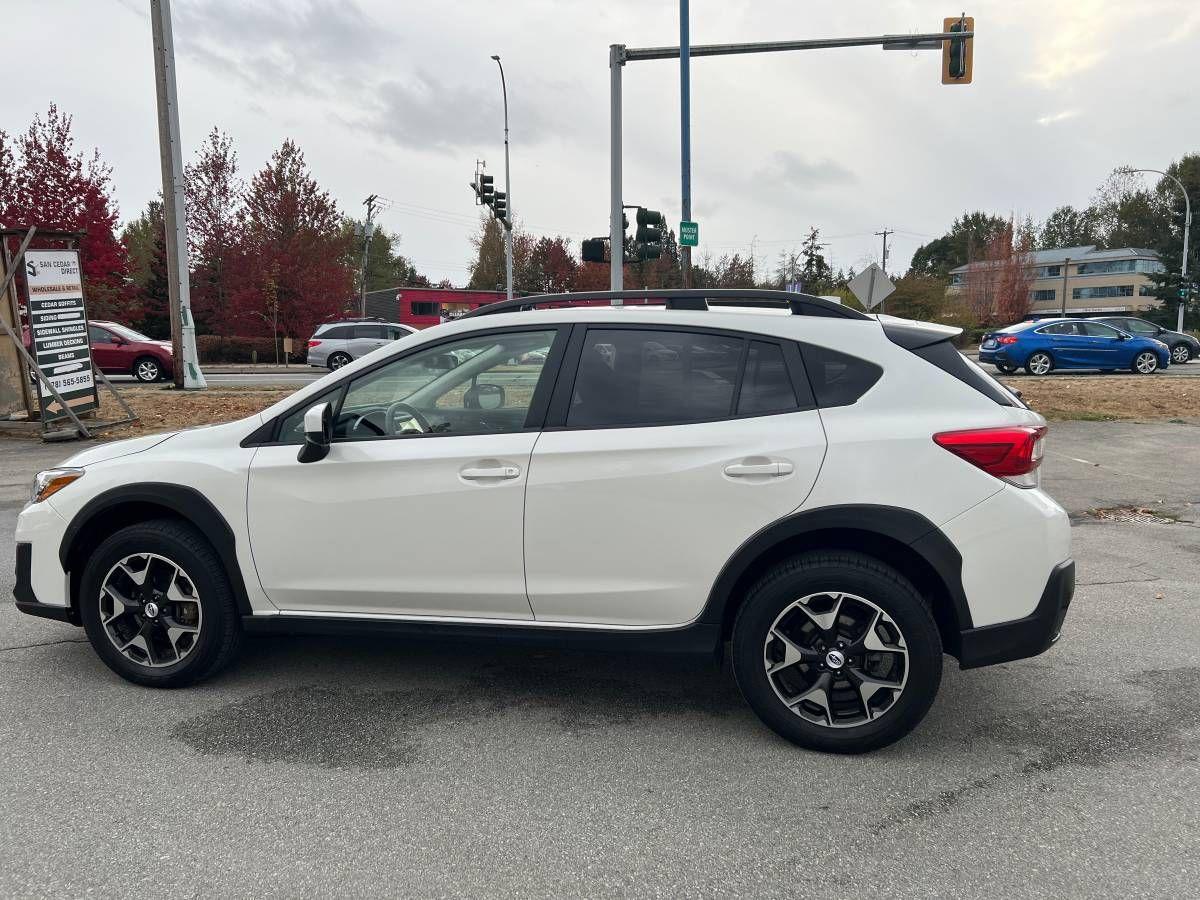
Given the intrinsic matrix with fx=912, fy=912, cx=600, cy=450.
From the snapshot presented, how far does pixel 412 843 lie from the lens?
9.02ft

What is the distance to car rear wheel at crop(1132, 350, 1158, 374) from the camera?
2245 centimetres

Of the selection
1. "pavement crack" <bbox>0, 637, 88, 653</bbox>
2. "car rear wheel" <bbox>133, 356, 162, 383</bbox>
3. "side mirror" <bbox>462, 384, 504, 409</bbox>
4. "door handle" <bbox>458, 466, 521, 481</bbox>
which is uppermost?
"side mirror" <bbox>462, 384, 504, 409</bbox>

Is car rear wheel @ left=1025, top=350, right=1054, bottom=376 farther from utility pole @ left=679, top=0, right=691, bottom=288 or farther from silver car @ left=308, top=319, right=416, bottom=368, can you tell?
silver car @ left=308, top=319, right=416, bottom=368

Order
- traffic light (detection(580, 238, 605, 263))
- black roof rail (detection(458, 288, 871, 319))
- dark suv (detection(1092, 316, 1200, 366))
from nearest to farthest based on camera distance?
black roof rail (detection(458, 288, 871, 319)) < traffic light (detection(580, 238, 605, 263)) < dark suv (detection(1092, 316, 1200, 366))

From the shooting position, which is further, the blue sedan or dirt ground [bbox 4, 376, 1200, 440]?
the blue sedan

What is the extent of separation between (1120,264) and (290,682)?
105773 millimetres

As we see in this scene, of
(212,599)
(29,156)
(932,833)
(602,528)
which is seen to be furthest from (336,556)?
(29,156)

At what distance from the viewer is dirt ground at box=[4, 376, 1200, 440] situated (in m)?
13.6

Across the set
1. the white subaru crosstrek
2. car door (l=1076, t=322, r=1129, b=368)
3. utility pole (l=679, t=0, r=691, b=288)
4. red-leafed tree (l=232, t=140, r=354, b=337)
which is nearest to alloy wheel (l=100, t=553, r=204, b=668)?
the white subaru crosstrek

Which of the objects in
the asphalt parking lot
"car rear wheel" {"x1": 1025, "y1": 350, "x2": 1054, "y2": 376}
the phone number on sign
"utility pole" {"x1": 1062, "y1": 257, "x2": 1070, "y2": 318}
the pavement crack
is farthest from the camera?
"utility pole" {"x1": 1062, "y1": 257, "x2": 1070, "y2": 318}

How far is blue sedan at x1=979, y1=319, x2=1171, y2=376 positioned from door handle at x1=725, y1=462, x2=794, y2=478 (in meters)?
21.7

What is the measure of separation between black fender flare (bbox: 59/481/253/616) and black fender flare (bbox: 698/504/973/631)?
1.99 meters

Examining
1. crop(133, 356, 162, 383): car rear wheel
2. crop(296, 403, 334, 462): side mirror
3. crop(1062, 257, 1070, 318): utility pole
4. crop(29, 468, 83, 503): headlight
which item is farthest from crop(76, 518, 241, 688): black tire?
crop(1062, 257, 1070, 318): utility pole

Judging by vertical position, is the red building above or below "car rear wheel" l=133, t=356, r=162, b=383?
above
